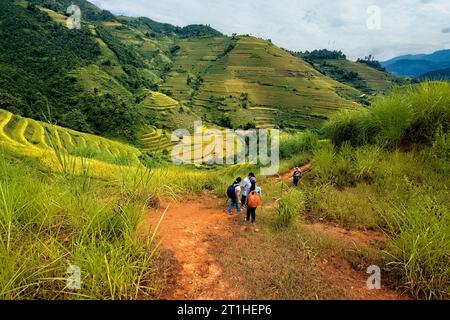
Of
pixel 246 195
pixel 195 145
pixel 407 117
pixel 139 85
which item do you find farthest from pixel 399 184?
pixel 139 85

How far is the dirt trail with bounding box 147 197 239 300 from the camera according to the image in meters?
3.71

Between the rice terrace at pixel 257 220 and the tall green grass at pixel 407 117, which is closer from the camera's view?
the rice terrace at pixel 257 220

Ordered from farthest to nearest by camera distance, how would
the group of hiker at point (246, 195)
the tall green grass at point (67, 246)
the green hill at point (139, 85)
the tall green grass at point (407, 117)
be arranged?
the green hill at point (139, 85), the tall green grass at point (407, 117), the group of hiker at point (246, 195), the tall green grass at point (67, 246)

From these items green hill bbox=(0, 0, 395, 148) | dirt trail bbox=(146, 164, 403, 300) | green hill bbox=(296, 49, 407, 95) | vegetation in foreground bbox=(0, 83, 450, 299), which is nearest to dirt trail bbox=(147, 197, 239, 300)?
dirt trail bbox=(146, 164, 403, 300)

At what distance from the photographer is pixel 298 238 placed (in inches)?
213

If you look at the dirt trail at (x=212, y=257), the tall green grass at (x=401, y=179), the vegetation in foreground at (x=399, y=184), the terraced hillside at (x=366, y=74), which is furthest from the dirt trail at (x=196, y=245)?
the terraced hillside at (x=366, y=74)

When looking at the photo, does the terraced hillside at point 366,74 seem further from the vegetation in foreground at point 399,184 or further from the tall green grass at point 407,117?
the vegetation in foreground at point 399,184

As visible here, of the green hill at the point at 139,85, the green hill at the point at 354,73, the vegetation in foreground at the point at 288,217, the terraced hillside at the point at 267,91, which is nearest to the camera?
the vegetation in foreground at the point at 288,217

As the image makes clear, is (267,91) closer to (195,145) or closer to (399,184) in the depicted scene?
(195,145)

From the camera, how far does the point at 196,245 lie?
5.14 meters

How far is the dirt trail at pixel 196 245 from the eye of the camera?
371 centimetres

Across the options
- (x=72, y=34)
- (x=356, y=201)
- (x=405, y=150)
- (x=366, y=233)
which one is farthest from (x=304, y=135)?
(x=72, y=34)

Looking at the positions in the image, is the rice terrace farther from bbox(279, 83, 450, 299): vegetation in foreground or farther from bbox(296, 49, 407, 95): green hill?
bbox(296, 49, 407, 95): green hill

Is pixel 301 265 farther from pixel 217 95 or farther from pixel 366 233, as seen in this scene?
pixel 217 95
